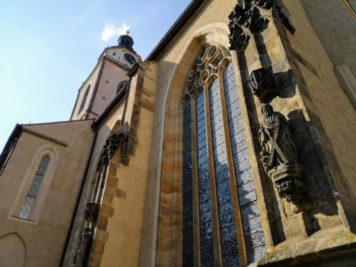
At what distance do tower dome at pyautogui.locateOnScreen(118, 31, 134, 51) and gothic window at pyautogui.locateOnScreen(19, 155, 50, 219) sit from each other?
18.0 metres

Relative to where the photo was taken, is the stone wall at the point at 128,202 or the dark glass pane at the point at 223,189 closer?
the dark glass pane at the point at 223,189

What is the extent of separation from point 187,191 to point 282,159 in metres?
3.44

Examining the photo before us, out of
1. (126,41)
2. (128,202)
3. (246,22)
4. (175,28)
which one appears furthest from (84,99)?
(246,22)

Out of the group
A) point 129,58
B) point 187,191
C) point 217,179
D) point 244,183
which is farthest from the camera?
point 129,58

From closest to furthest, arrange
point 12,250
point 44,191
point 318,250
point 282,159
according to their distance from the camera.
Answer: point 318,250 < point 282,159 < point 12,250 < point 44,191

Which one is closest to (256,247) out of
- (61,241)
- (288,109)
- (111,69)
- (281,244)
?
(281,244)

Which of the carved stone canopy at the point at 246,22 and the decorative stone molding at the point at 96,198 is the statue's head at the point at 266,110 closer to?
the carved stone canopy at the point at 246,22

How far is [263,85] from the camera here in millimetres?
3139

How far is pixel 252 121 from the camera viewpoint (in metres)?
3.27

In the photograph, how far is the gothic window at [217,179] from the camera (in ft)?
13.9

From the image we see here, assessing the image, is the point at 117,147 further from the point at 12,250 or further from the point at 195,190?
the point at 12,250

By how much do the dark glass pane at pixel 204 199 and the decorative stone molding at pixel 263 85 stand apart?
252 cm

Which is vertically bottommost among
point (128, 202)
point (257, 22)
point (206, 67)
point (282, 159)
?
point (282, 159)

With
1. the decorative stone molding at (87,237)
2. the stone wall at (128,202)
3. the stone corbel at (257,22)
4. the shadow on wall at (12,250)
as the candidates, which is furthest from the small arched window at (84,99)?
the stone corbel at (257,22)
